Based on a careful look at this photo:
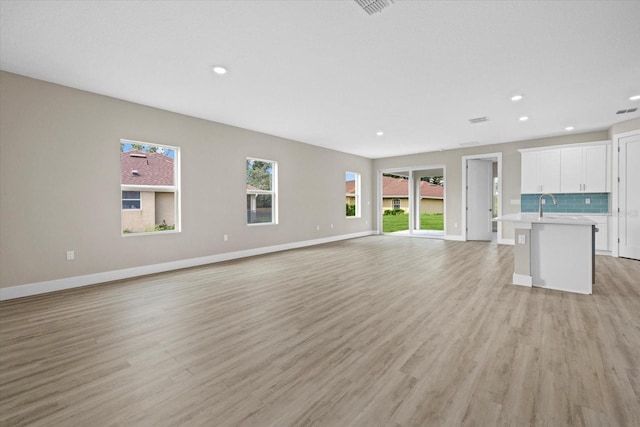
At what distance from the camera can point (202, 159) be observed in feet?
18.3

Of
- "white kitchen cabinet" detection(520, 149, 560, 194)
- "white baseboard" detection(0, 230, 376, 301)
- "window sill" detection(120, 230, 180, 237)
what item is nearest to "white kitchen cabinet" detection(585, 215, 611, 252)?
"white kitchen cabinet" detection(520, 149, 560, 194)

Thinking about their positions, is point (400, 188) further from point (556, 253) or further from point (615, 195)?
point (556, 253)

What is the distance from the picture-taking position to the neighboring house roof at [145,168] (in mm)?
4625

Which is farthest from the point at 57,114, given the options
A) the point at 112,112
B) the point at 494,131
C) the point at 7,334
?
the point at 494,131

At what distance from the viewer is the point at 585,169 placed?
255 inches

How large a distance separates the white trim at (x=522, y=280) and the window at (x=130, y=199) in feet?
19.2

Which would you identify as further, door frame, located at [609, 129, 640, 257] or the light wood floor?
door frame, located at [609, 129, 640, 257]

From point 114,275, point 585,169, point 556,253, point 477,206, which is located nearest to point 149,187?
point 114,275

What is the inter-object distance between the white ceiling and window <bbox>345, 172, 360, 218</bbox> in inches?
178

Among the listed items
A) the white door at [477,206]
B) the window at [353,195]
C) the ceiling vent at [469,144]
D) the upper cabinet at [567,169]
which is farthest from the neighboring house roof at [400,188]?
the upper cabinet at [567,169]

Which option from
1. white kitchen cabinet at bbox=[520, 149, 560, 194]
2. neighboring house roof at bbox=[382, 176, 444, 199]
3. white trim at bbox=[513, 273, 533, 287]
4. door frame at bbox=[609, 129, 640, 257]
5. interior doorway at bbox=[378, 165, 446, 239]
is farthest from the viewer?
neighboring house roof at bbox=[382, 176, 444, 199]

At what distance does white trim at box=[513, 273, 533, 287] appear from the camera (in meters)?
3.89

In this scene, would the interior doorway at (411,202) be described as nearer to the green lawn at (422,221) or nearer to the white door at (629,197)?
the green lawn at (422,221)

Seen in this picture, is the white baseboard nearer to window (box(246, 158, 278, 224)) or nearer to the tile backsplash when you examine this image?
window (box(246, 158, 278, 224))
